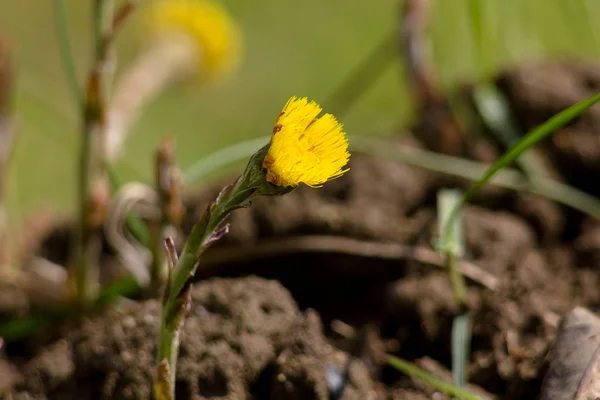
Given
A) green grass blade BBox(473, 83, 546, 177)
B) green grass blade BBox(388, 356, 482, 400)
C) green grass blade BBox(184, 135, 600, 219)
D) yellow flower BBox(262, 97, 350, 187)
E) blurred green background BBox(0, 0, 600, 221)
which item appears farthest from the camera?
blurred green background BBox(0, 0, 600, 221)

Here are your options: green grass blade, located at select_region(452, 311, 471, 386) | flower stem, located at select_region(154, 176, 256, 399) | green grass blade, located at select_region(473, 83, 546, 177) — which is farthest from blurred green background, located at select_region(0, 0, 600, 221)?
flower stem, located at select_region(154, 176, 256, 399)

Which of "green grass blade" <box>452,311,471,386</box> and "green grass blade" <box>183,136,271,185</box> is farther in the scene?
"green grass blade" <box>183,136,271,185</box>

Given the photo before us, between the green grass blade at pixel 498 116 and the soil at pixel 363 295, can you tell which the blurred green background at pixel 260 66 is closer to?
the green grass blade at pixel 498 116

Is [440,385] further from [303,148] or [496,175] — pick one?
[496,175]

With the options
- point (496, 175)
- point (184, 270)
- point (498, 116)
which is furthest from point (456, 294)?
point (498, 116)

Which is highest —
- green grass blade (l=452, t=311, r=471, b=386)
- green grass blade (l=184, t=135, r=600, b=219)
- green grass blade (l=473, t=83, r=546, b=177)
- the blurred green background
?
the blurred green background

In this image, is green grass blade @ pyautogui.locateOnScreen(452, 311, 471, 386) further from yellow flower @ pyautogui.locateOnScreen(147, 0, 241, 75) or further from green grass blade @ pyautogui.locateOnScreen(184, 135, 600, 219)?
yellow flower @ pyautogui.locateOnScreen(147, 0, 241, 75)

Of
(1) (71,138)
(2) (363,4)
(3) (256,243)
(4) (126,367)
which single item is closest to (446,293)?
(3) (256,243)
